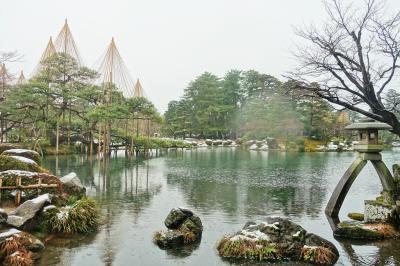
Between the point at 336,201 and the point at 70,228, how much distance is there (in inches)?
349

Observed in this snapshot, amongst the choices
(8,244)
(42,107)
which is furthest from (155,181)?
(42,107)

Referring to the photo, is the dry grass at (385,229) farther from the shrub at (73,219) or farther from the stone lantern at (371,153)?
the shrub at (73,219)

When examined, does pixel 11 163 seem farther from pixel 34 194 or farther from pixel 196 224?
pixel 196 224

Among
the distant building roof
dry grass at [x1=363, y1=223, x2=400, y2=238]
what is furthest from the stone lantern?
dry grass at [x1=363, y1=223, x2=400, y2=238]

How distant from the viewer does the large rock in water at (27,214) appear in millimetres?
9336

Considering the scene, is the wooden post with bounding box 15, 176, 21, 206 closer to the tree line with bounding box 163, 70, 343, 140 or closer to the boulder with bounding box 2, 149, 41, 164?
the boulder with bounding box 2, 149, 41, 164

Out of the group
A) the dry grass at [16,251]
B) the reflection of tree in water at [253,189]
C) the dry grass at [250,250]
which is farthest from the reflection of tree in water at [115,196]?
the dry grass at [250,250]

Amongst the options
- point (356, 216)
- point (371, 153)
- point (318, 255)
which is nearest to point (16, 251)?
point (318, 255)

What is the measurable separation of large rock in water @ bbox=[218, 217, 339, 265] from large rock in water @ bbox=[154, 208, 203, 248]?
42.8 inches

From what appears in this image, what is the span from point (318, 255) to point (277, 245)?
96cm

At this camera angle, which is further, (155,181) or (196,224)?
(155,181)

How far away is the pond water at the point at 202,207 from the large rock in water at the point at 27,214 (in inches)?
38.7

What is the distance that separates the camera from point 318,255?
809 cm

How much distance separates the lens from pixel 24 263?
7512 mm
